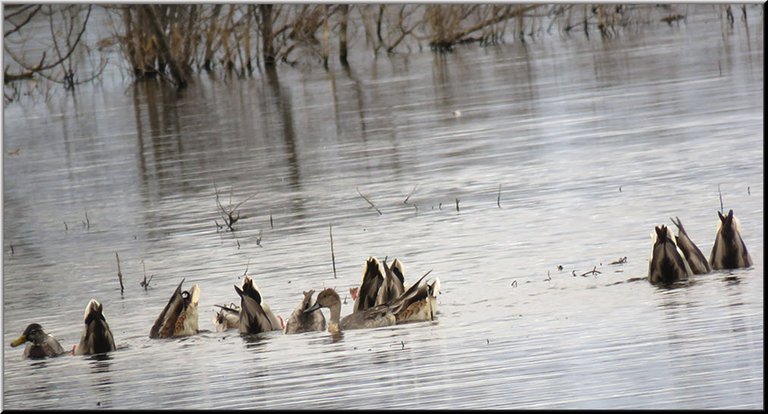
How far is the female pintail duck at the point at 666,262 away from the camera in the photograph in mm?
5613

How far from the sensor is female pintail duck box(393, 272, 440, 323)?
5.45m

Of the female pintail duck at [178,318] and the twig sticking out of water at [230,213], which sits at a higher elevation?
the twig sticking out of water at [230,213]

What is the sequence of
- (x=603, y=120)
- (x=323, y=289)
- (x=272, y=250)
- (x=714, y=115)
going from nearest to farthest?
(x=323, y=289) → (x=272, y=250) → (x=714, y=115) → (x=603, y=120)

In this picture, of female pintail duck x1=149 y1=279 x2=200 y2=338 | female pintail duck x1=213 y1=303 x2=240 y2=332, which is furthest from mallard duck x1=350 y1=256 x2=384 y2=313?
female pintail duck x1=149 y1=279 x2=200 y2=338

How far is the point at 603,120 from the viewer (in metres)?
8.19

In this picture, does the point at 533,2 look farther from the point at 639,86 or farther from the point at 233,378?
the point at 639,86

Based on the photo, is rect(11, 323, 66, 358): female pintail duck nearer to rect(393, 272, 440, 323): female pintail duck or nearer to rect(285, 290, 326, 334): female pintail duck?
rect(285, 290, 326, 334): female pintail duck

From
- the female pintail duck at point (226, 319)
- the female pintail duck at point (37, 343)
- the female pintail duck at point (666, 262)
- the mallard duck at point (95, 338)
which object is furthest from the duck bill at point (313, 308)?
the female pintail duck at point (666, 262)

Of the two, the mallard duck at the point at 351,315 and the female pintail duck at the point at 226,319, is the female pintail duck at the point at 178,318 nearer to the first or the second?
the female pintail duck at the point at 226,319

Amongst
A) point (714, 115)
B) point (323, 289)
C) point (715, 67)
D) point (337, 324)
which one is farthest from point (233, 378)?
point (715, 67)

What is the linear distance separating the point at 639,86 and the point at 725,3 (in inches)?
122

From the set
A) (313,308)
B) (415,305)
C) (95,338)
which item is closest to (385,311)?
(415,305)

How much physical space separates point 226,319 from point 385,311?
57cm

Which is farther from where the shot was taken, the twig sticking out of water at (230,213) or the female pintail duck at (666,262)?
the twig sticking out of water at (230,213)
